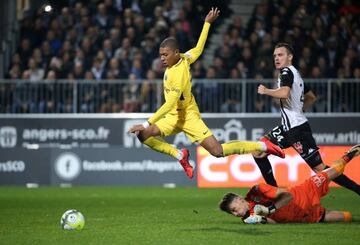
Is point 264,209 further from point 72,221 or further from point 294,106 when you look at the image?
point 72,221

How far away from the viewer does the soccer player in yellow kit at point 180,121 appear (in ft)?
39.6

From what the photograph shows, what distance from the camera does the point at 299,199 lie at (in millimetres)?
11117

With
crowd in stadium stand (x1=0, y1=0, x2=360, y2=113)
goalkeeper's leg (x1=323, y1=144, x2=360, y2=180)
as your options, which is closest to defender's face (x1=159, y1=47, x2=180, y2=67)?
goalkeeper's leg (x1=323, y1=144, x2=360, y2=180)

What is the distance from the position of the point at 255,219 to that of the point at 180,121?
2.22 m

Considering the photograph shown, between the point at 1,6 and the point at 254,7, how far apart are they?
7.27 m

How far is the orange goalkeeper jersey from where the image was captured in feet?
36.1

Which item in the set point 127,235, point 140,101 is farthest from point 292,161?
point 127,235

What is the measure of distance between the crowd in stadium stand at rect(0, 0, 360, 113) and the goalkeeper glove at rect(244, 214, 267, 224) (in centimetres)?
988

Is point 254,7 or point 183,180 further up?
point 254,7

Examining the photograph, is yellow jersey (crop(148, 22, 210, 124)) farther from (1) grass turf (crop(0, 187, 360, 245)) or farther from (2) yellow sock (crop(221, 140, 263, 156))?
(1) grass turf (crop(0, 187, 360, 245))

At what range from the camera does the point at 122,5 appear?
23.8 m

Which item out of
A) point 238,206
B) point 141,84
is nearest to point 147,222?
point 238,206

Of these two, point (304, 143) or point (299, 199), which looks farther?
point (304, 143)

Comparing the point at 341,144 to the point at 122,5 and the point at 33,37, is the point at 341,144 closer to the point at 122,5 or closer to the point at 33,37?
the point at 122,5
